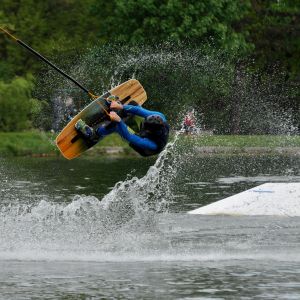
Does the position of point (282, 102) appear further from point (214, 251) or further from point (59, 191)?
point (214, 251)

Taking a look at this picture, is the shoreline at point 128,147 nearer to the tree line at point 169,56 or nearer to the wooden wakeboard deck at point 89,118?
the tree line at point 169,56

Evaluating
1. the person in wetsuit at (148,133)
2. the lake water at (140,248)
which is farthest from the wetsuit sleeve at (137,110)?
the lake water at (140,248)

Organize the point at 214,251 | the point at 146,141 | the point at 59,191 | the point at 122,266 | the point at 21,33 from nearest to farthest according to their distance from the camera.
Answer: the point at 122,266 → the point at 214,251 → the point at 146,141 → the point at 59,191 → the point at 21,33

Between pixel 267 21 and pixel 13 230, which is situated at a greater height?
pixel 267 21

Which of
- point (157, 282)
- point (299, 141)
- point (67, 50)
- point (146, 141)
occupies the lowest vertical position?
point (157, 282)

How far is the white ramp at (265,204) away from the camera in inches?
853

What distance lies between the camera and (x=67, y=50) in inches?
2259

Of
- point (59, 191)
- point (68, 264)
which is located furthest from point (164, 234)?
point (59, 191)

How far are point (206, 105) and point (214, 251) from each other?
112ft

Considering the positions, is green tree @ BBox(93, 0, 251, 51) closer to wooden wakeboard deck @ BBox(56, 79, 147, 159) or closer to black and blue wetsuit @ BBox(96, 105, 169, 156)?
wooden wakeboard deck @ BBox(56, 79, 147, 159)

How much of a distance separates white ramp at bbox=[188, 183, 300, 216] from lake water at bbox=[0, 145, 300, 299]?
1.10ft

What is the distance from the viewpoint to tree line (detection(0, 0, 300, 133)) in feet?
165

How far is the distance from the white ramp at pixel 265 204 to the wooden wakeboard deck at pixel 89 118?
2976 millimetres

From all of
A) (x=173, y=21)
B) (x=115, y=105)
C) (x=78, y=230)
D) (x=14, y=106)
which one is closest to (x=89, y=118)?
(x=115, y=105)
